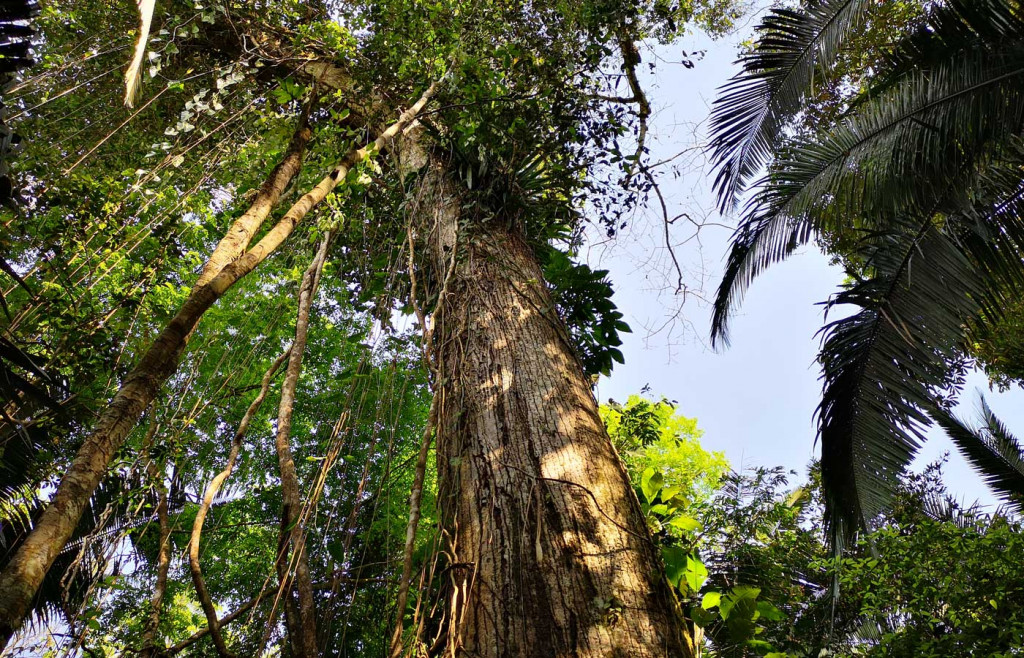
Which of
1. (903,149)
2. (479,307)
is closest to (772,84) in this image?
(903,149)

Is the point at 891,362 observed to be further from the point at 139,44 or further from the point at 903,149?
the point at 139,44

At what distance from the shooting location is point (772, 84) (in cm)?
429

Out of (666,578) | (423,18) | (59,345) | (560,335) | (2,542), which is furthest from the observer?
(423,18)

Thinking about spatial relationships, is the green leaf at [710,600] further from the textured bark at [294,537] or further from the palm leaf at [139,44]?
the palm leaf at [139,44]

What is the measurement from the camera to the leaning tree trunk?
1.59 meters

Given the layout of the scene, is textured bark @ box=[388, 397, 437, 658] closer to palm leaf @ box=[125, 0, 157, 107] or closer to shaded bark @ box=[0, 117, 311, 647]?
shaded bark @ box=[0, 117, 311, 647]

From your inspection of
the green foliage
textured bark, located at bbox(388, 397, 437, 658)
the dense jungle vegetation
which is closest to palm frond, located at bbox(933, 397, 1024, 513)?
the dense jungle vegetation

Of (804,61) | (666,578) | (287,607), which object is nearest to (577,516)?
(666,578)

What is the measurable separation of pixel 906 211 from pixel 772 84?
1.32 meters

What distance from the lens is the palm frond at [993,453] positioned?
633cm

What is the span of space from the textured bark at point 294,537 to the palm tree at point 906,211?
318cm

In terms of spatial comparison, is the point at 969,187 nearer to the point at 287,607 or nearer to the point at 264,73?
the point at 287,607

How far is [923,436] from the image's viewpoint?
3.68 meters

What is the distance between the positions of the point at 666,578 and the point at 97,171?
15.1 feet
